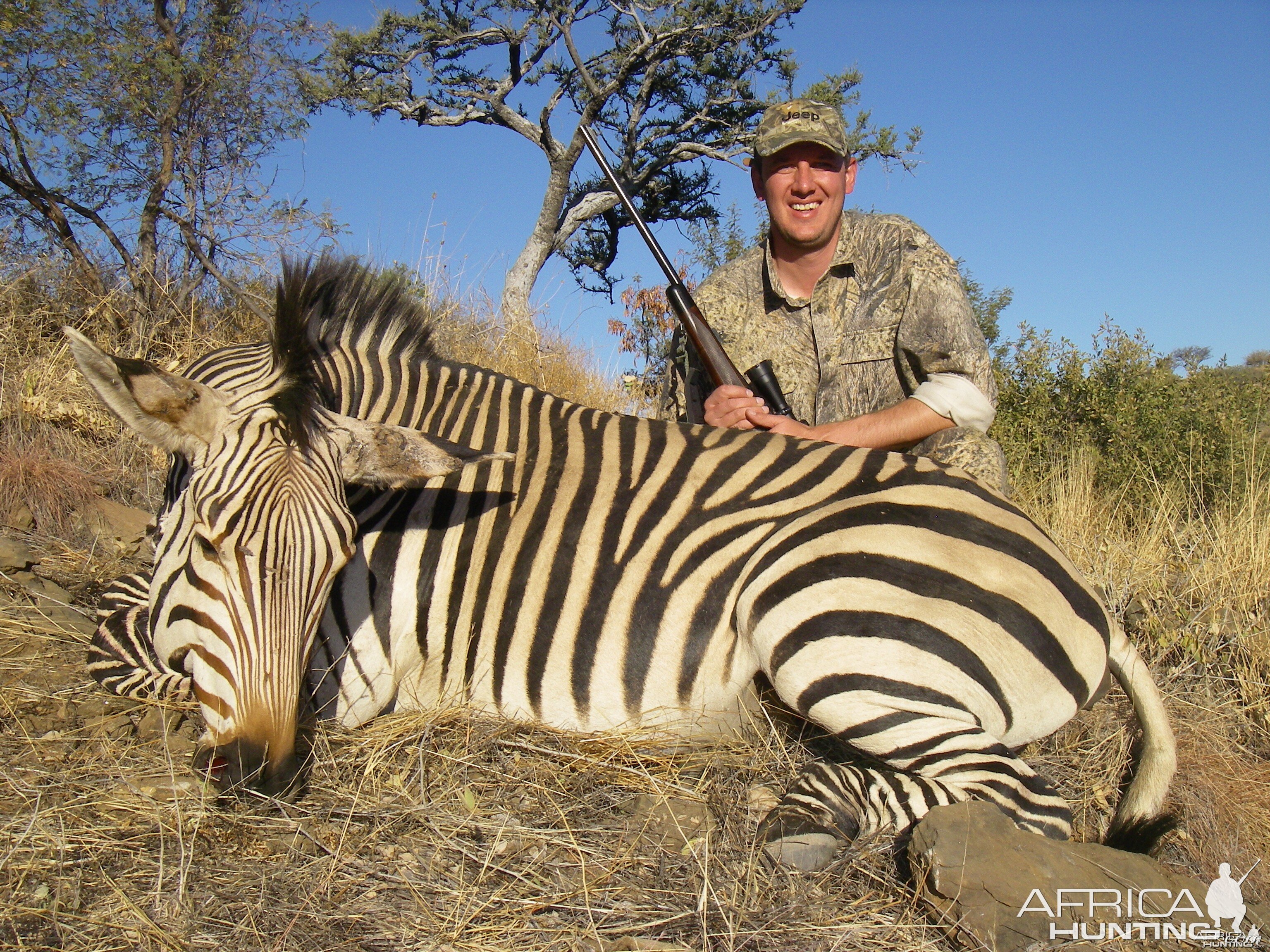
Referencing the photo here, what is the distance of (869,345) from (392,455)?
295 centimetres

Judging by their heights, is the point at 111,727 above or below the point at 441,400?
below

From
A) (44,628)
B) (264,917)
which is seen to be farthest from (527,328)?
(264,917)

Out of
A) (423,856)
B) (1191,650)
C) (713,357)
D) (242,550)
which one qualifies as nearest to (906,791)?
(423,856)

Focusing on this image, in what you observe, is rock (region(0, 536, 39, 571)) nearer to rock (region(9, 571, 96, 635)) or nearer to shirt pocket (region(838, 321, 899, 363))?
rock (region(9, 571, 96, 635))

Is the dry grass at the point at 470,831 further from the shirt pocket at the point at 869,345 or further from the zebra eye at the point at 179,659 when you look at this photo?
the shirt pocket at the point at 869,345

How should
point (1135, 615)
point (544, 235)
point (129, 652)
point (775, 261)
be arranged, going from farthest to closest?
point (544, 235)
point (775, 261)
point (1135, 615)
point (129, 652)

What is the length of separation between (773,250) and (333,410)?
9.86 ft

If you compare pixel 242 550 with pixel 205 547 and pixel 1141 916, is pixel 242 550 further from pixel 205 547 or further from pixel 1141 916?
pixel 1141 916

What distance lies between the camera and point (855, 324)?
4.60m

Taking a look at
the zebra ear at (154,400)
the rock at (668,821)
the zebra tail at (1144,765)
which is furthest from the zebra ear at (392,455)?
the zebra tail at (1144,765)

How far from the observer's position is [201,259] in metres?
6.57

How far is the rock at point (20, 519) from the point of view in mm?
4246

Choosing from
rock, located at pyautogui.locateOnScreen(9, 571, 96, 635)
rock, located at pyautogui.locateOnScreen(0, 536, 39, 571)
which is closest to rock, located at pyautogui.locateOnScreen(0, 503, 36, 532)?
rock, located at pyautogui.locateOnScreen(0, 536, 39, 571)

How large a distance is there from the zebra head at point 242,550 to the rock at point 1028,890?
1631 mm
